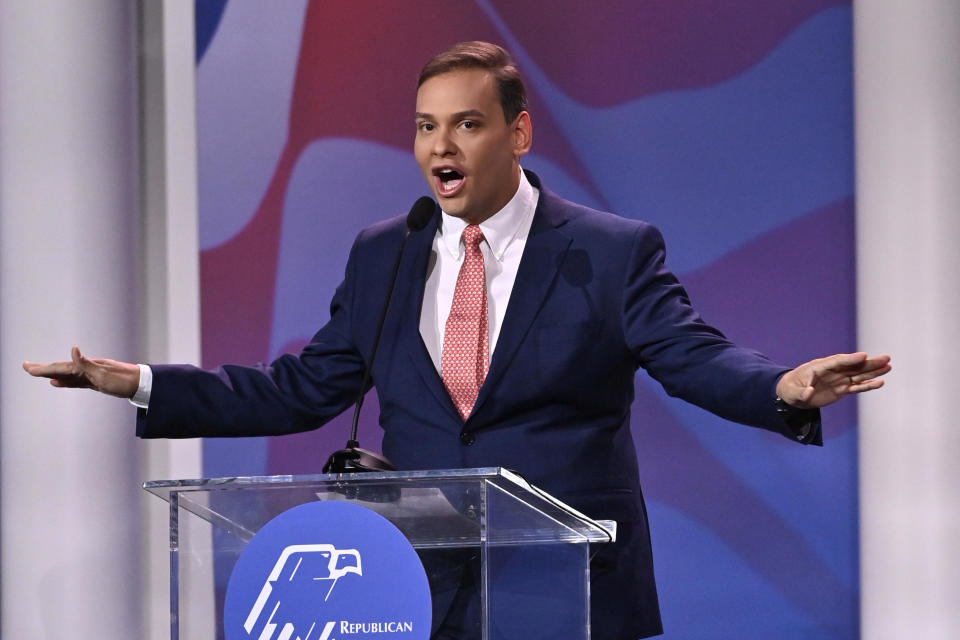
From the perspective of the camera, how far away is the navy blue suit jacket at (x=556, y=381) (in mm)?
2064

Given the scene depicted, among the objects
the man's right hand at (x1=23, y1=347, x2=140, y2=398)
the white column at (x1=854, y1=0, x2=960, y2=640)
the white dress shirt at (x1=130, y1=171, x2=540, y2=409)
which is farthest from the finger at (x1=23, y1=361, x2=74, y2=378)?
the white column at (x1=854, y1=0, x2=960, y2=640)

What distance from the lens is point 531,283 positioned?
219 centimetres

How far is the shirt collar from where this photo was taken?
2293 millimetres

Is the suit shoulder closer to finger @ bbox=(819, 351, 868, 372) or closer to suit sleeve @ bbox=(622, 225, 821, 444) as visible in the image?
suit sleeve @ bbox=(622, 225, 821, 444)

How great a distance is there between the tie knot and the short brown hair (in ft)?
0.81

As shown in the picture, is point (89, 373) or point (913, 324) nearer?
point (89, 373)

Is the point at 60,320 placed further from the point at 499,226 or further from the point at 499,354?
the point at 499,354

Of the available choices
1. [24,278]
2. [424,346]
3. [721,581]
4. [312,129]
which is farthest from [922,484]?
[24,278]

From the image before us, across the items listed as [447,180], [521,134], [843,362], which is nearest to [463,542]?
Answer: [843,362]

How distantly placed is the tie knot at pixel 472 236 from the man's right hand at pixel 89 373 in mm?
687

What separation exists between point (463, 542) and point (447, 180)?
3.21 feet

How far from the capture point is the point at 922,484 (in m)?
3.19

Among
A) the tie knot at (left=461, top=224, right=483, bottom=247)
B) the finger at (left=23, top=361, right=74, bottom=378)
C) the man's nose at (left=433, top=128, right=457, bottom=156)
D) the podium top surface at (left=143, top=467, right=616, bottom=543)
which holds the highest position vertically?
the man's nose at (left=433, top=128, right=457, bottom=156)

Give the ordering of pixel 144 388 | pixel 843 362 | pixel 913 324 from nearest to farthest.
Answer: pixel 843 362 < pixel 144 388 < pixel 913 324
